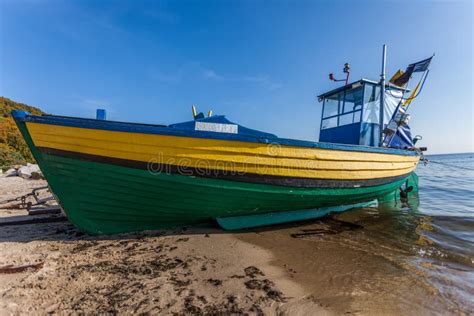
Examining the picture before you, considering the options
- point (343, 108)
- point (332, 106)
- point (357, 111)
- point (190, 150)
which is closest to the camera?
point (190, 150)

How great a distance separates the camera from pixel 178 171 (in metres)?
3.64

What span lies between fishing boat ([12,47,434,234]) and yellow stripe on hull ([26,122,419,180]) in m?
0.02

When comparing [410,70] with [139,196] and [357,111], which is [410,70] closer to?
[357,111]

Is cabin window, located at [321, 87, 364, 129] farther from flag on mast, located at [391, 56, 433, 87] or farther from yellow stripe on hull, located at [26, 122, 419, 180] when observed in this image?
yellow stripe on hull, located at [26, 122, 419, 180]

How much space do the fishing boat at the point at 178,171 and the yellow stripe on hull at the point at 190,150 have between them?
0.02m

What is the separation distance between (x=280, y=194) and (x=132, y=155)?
2.70 meters

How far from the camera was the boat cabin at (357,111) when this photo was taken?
6.27 metres

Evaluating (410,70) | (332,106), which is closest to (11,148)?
(332,106)

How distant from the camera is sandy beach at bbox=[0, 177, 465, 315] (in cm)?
225

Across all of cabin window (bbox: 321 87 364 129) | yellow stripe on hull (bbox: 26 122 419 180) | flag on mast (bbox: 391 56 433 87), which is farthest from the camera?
flag on mast (bbox: 391 56 433 87)

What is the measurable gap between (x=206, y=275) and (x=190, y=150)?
71.7 inches

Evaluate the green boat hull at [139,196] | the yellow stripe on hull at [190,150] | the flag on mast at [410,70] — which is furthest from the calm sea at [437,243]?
the flag on mast at [410,70]

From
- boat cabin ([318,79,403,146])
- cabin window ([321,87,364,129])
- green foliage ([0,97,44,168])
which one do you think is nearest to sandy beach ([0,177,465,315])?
boat cabin ([318,79,403,146])

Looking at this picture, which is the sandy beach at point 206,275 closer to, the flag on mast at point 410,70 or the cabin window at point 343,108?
the cabin window at point 343,108
